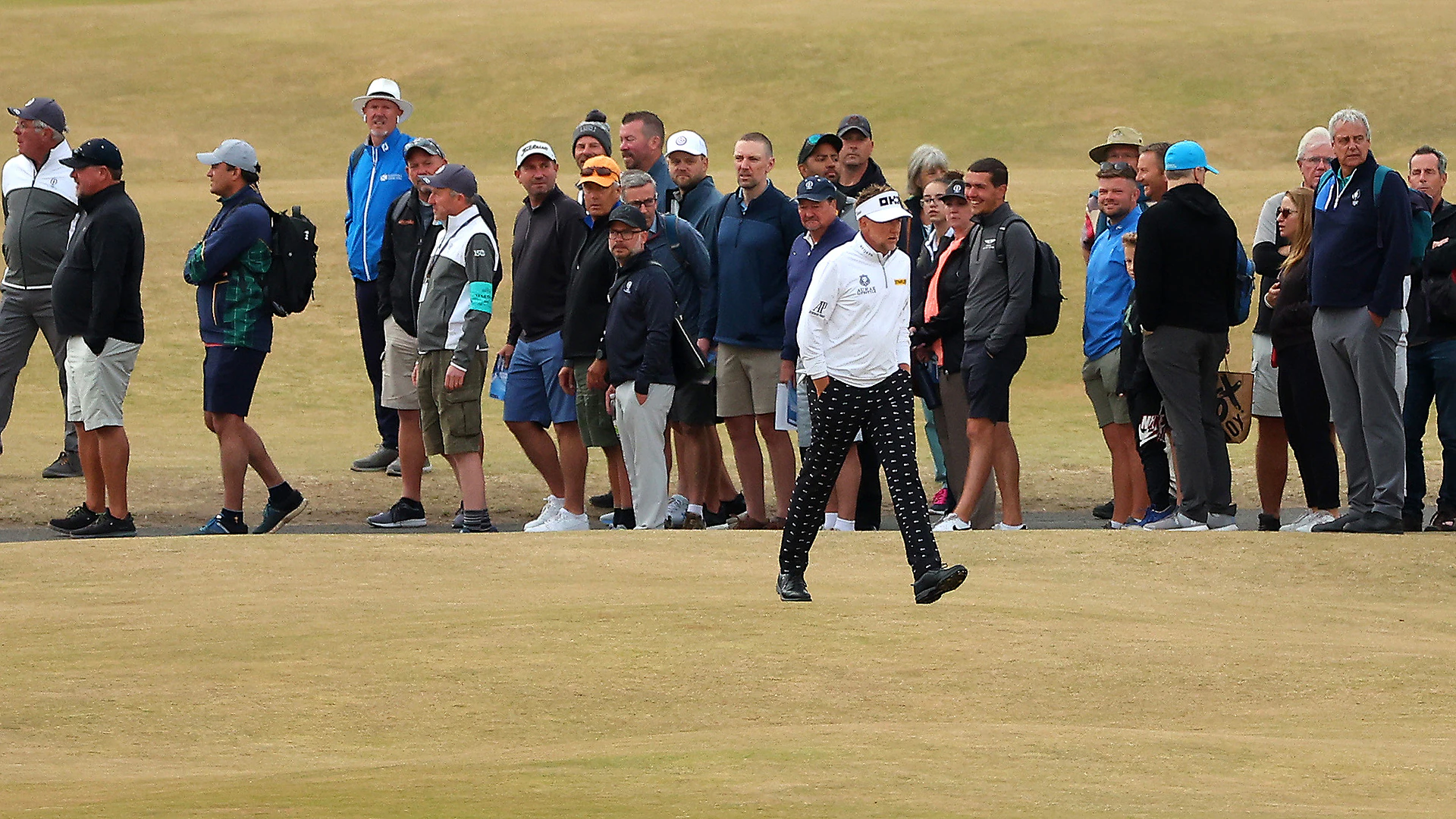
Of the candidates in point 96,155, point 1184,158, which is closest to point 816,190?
point 1184,158

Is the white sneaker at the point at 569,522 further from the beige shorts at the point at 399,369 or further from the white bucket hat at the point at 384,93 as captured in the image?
the white bucket hat at the point at 384,93

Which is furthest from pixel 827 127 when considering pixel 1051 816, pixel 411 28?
pixel 1051 816

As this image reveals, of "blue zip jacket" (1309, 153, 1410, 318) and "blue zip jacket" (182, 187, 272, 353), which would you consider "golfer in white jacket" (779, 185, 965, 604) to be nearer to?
"blue zip jacket" (1309, 153, 1410, 318)

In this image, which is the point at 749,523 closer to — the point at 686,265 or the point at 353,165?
the point at 686,265

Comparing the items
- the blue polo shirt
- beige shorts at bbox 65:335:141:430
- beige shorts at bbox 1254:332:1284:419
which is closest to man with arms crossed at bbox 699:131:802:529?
the blue polo shirt

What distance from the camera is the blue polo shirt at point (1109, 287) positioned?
12953 mm

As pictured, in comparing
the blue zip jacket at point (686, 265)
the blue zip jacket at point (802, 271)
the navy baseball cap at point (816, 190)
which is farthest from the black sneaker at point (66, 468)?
the navy baseball cap at point (816, 190)

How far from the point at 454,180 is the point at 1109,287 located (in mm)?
4267

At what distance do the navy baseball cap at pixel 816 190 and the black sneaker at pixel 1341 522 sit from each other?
350 centimetres

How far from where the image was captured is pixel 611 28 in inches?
1740

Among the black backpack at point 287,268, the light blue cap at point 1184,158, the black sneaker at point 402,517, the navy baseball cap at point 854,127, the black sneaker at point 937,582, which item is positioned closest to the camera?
the black sneaker at point 937,582

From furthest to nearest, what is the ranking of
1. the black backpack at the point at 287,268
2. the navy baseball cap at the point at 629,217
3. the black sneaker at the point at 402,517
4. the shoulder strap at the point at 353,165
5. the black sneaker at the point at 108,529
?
1. the shoulder strap at the point at 353,165
2. the black sneaker at the point at 402,517
3. the black sneaker at the point at 108,529
4. the black backpack at the point at 287,268
5. the navy baseball cap at the point at 629,217

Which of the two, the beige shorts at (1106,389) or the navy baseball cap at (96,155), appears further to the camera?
the beige shorts at (1106,389)

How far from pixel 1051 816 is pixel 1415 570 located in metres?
5.95
